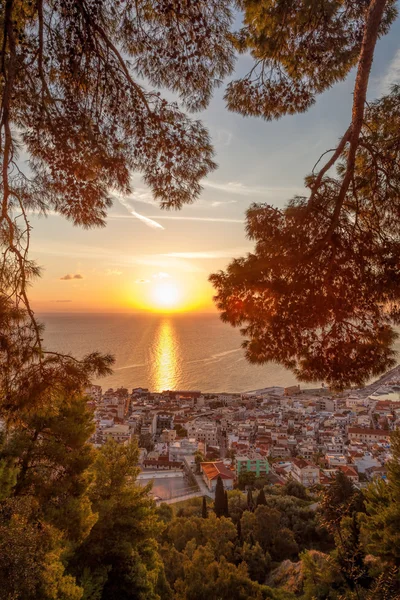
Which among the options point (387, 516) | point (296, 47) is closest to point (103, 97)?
point (296, 47)

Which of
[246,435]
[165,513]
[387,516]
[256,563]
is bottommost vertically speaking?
[246,435]

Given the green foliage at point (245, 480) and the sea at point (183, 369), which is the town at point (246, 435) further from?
the sea at point (183, 369)

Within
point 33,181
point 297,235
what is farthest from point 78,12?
point 297,235

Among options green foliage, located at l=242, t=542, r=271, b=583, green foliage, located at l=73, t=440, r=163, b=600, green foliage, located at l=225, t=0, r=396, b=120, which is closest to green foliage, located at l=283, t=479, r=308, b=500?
green foliage, located at l=242, t=542, r=271, b=583

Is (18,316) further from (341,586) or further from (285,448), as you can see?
(285,448)

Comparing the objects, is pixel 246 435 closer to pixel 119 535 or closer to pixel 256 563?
pixel 256 563

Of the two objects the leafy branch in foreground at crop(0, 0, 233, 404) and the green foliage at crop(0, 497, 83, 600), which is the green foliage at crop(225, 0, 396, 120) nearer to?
the leafy branch in foreground at crop(0, 0, 233, 404)
